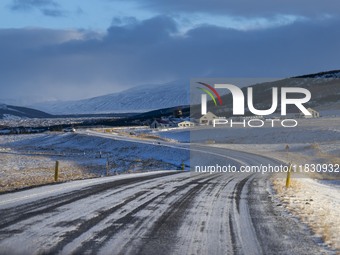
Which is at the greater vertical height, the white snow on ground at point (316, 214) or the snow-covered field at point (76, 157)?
the white snow on ground at point (316, 214)

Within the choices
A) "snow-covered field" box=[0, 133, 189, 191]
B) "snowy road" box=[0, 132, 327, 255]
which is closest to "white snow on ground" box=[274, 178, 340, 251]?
"snowy road" box=[0, 132, 327, 255]

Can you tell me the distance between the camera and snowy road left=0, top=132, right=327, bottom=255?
865 cm

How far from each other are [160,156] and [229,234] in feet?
153

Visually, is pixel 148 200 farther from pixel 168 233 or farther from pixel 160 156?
pixel 160 156

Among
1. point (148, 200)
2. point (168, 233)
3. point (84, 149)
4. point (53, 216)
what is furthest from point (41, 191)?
→ point (84, 149)

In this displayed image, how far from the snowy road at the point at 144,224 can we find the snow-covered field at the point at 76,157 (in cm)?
1016

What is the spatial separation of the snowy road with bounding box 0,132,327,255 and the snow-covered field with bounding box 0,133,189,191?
1016 cm

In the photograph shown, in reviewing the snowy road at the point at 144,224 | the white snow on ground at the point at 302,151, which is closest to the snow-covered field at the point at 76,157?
the snowy road at the point at 144,224

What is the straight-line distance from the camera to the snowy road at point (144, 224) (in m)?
8.65

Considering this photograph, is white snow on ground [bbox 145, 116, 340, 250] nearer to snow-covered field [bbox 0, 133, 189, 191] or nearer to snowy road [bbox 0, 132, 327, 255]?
snowy road [bbox 0, 132, 327, 255]

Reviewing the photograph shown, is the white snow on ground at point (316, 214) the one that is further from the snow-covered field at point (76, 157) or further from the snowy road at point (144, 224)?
the snow-covered field at point (76, 157)

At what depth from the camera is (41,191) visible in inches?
653

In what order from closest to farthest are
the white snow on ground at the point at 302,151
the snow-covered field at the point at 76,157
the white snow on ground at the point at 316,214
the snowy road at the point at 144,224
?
the snowy road at the point at 144,224 < the white snow on ground at the point at 316,214 < the white snow on ground at the point at 302,151 < the snow-covered field at the point at 76,157

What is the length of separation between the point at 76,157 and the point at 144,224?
47.8 m
